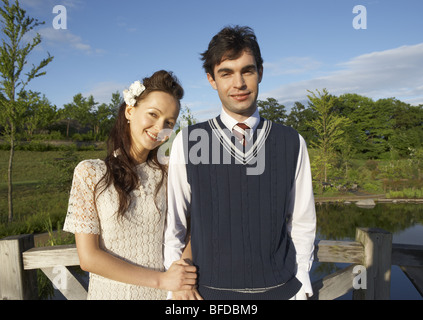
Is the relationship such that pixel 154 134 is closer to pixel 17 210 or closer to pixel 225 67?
pixel 225 67

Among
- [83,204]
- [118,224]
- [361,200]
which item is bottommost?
[361,200]

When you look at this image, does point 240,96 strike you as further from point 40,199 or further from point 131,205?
point 40,199

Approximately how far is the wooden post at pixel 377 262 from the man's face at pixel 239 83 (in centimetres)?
118

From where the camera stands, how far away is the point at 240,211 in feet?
5.15

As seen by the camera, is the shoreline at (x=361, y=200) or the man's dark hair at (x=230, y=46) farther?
the shoreline at (x=361, y=200)

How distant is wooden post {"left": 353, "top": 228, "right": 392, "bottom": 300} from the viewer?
6.48ft

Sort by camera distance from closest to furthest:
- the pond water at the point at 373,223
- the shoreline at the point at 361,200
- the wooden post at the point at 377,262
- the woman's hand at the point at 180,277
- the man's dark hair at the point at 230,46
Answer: the woman's hand at the point at 180,277 < the man's dark hair at the point at 230,46 < the wooden post at the point at 377,262 < the pond water at the point at 373,223 < the shoreline at the point at 361,200

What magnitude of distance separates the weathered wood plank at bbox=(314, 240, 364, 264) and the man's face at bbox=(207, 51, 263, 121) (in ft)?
3.37

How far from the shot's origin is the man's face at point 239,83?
1600mm

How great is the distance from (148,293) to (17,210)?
9562 mm

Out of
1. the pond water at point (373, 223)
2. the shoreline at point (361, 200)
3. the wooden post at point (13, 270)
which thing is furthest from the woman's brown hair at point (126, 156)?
the shoreline at point (361, 200)

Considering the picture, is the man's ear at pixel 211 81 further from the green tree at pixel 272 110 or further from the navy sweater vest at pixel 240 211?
the green tree at pixel 272 110

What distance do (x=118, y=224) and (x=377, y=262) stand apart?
5.36 ft

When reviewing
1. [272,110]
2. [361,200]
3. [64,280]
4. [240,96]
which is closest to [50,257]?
[64,280]
